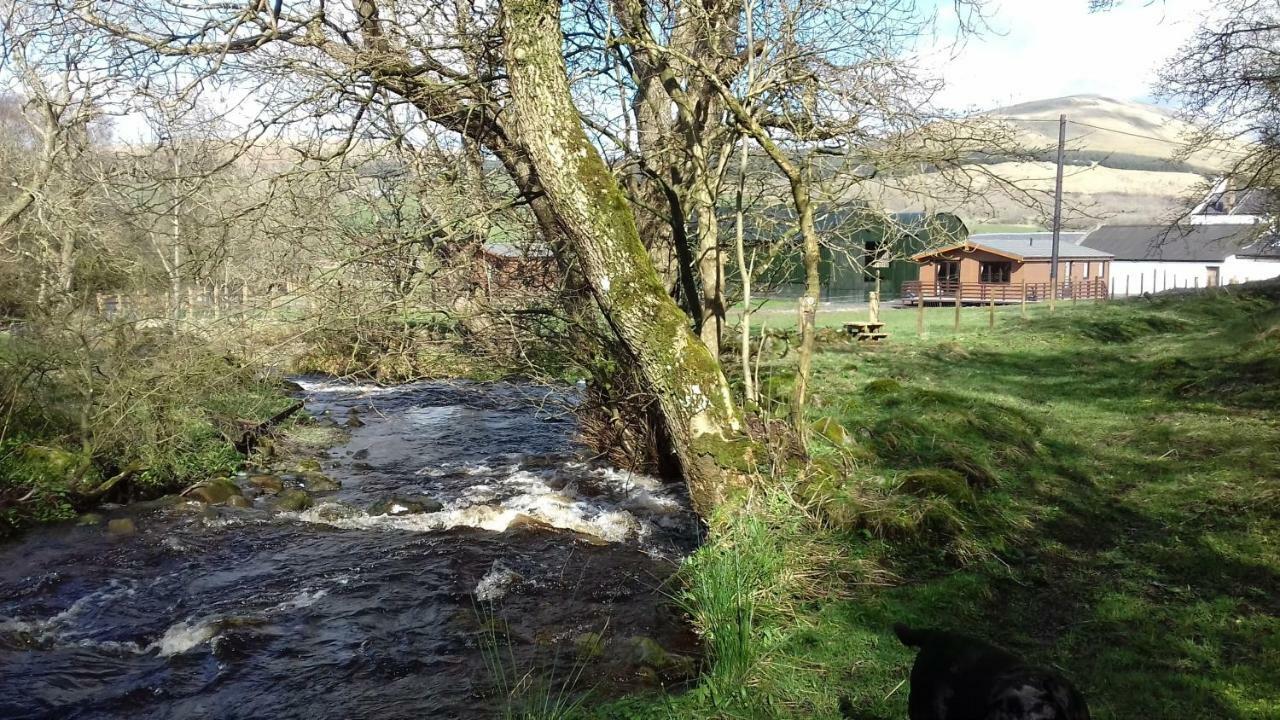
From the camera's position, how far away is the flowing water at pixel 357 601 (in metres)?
5.41

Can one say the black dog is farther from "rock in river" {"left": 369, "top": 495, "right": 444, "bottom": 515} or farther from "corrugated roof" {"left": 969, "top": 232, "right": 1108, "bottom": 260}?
"corrugated roof" {"left": 969, "top": 232, "right": 1108, "bottom": 260}

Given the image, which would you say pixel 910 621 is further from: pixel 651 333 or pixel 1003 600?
pixel 651 333

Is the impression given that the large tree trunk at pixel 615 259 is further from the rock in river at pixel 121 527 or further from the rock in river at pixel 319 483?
the rock in river at pixel 121 527

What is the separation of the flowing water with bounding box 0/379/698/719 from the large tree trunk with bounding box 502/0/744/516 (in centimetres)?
134

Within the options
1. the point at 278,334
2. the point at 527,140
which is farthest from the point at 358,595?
the point at 527,140

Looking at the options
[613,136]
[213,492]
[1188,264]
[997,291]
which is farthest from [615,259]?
[1188,264]

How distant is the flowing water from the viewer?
5.41 m

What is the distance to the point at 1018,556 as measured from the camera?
639cm

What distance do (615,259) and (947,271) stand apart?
4635 cm

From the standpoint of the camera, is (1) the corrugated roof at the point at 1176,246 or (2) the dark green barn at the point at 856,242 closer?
(2) the dark green barn at the point at 856,242

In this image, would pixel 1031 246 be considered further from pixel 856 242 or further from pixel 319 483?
pixel 319 483

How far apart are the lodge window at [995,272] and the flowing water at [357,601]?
44620mm

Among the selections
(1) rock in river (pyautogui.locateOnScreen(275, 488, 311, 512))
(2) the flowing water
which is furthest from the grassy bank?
(1) rock in river (pyautogui.locateOnScreen(275, 488, 311, 512))

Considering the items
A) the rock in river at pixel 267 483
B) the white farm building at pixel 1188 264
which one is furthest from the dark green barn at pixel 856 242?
the white farm building at pixel 1188 264
